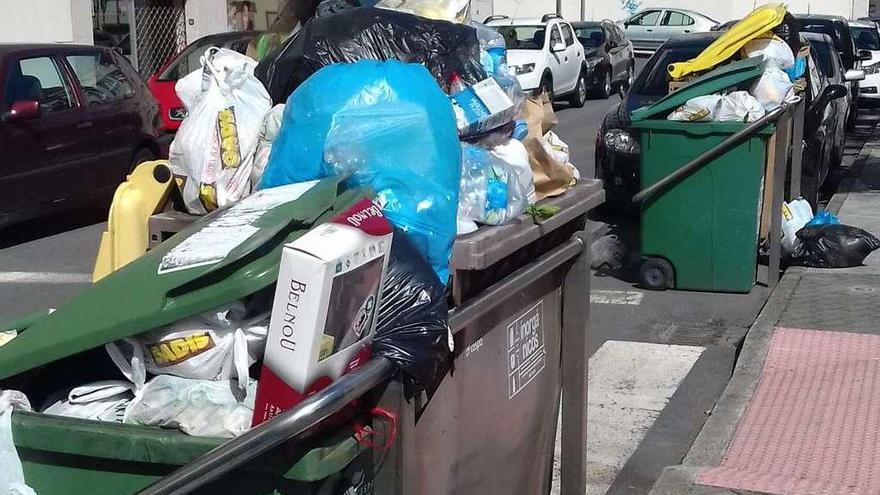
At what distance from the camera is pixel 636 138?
33.5 feet

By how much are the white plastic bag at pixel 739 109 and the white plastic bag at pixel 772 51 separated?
33.0 inches

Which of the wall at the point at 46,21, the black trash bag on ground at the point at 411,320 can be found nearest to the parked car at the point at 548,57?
the wall at the point at 46,21

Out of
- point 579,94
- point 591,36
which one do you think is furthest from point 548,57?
point 591,36

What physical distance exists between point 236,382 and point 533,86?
17.7 meters

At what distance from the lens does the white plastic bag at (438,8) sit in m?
4.01

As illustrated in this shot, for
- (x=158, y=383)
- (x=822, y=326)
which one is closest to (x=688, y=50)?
(x=822, y=326)

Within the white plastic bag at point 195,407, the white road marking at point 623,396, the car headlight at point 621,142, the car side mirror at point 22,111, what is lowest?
the white road marking at point 623,396

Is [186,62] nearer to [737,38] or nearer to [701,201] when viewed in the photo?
[737,38]

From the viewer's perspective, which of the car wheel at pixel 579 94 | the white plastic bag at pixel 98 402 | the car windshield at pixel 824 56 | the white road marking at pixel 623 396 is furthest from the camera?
the car wheel at pixel 579 94

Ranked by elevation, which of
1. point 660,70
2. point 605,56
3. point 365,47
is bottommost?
point 605,56

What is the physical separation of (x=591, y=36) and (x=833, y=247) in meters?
16.6

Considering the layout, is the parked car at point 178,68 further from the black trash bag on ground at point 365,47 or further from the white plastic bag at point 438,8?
the black trash bag on ground at point 365,47

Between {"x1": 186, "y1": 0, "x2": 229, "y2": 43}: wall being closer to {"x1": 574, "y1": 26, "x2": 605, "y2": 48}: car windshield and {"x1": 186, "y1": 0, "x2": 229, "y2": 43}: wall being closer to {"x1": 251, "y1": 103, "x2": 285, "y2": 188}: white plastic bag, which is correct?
{"x1": 574, "y1": 26, "x2": 605, "y2": 48}: car windshield

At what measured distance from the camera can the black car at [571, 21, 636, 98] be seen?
23469 millimetres
